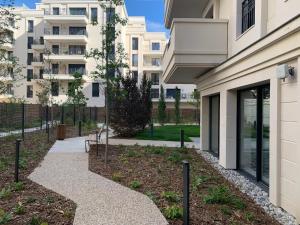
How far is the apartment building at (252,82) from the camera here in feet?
20.8

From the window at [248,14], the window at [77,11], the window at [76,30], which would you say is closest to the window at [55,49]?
the window at [76,30]

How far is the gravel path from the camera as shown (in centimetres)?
578

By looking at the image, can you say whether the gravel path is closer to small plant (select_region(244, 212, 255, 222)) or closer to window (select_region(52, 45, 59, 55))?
small plant (select_region(244, 212, 255, 222))

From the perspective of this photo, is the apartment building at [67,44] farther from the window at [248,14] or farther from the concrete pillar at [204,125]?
the window at [248,14]

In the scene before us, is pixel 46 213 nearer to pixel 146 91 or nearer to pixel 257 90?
pixel 257 90

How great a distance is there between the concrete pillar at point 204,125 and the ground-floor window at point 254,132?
4542 mm

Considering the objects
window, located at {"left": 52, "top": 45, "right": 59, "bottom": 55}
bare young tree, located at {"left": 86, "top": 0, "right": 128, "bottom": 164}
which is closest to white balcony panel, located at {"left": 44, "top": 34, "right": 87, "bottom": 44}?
window, located at {"left": 52, "top": 45, "right": 59, "bottom": 55}

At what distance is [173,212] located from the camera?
5.94 m

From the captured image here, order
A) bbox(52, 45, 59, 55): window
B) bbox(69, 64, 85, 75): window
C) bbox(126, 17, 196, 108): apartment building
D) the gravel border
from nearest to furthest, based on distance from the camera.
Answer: the gravel border
bbox(69, 64, 85, 75): window
bbox(52, 45, 59, 55): window
bbox(126, 17, 196, 108): apartment building

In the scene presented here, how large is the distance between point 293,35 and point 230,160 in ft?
18.5

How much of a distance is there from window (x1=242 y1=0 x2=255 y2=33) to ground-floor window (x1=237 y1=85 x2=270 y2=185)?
173 centimetres

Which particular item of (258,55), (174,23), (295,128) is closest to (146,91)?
(174,23)

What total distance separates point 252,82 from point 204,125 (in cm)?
738

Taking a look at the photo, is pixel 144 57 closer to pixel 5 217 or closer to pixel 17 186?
pixel 17 186
